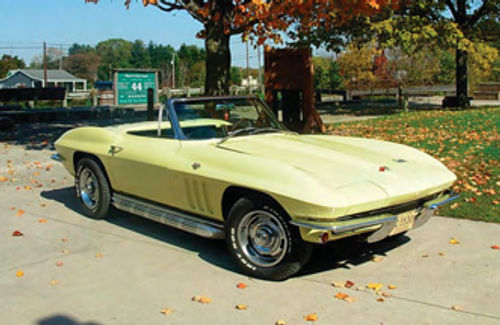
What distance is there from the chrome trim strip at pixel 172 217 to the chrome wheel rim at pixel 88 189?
46 cm

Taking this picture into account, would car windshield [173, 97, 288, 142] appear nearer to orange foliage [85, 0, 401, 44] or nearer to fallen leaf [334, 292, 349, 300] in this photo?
fallen leaf [334, 292, 349, 300]

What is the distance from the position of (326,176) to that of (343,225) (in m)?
0.45

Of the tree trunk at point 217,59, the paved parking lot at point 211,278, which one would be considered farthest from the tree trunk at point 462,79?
the paved parking lot at point 211,278

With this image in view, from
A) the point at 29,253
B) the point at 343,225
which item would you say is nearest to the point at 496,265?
the point at 343,225

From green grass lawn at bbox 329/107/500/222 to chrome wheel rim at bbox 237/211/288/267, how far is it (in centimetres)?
277

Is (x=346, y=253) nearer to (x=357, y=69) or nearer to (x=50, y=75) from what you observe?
(x=357, y=69)

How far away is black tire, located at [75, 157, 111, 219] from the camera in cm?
617

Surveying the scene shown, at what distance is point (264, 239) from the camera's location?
4480 millimetres

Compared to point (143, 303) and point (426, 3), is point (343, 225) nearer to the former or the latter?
point (143, 303)

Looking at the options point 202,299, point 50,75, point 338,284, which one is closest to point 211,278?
point 202,299

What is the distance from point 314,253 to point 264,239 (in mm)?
865

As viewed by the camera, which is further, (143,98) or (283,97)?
(143,98)

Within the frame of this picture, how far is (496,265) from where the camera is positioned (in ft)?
15.4

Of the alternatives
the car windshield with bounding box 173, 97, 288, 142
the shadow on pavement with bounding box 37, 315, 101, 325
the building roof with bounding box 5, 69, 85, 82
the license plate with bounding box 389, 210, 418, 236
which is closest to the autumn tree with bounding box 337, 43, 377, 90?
the car windshield with bounding box 173, 97, 288, 142
